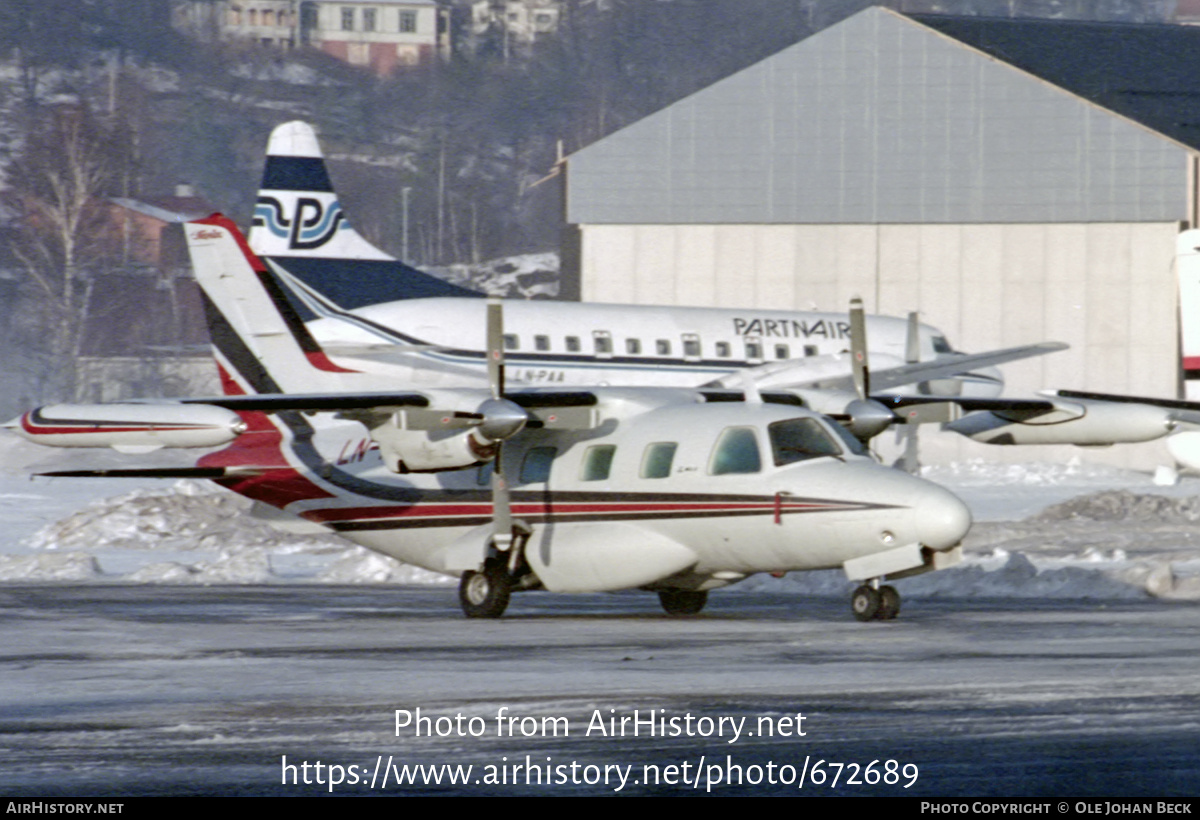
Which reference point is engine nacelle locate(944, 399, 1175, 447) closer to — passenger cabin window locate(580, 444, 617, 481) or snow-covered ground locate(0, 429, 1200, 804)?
snow-covered ground locate(0, 429, 1200, 804)

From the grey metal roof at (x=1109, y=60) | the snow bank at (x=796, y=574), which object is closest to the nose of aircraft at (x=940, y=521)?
the snow bank at (x=796, y=574)

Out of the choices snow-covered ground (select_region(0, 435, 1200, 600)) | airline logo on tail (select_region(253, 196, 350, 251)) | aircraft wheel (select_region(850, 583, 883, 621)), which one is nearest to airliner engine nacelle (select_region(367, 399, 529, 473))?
aircraft wheel (select_region(850, 583, 883, 621))

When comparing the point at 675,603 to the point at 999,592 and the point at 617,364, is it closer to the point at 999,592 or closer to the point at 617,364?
the point at 999,592

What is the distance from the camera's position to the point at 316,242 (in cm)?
4459

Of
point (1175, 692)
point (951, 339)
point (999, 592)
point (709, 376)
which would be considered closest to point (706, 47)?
point (951, 339)

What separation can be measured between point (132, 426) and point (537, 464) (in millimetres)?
4594

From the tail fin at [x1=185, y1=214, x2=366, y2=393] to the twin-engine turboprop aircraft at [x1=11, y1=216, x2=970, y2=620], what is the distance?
762 mm

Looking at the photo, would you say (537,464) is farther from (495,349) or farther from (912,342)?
(912,342)

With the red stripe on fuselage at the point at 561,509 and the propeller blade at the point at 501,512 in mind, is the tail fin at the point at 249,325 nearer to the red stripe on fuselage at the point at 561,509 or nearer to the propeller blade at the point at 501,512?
the red stripe on fuselage at the point at 561,509

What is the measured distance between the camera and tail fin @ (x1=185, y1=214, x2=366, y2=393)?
24.2 metres

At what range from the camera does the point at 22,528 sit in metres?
38.1

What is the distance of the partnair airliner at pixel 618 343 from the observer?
119 ft

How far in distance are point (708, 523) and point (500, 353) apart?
3.36m

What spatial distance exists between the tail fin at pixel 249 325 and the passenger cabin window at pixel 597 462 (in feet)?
15.2
